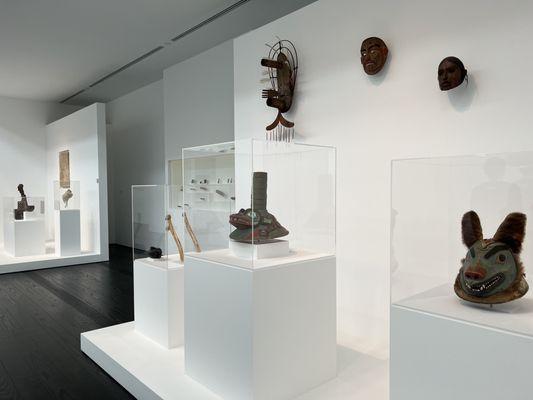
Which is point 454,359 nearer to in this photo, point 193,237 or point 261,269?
point 261,269

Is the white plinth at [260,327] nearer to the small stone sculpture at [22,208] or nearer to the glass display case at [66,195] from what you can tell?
the glass display case at [66,195]

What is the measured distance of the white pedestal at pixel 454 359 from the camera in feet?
4.42

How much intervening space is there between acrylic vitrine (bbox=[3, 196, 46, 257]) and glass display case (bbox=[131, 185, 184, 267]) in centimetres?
484

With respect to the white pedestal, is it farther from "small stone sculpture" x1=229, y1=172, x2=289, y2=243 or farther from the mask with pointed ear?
"small stone sculpture" x1=229, y1=172, x2=289, y2=243

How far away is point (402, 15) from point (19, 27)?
14.9ft

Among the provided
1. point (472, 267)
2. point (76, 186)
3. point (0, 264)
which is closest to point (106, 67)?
point (76, 186)

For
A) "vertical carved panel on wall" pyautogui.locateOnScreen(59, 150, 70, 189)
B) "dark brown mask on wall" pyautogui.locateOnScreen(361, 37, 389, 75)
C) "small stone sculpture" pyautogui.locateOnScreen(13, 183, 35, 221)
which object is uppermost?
"dark brown mask on wall" pyautogui.locateOnScreen(361, 37, 389, 75)

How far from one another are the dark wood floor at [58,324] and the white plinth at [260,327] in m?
0.69

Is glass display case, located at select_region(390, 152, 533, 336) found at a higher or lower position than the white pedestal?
higher

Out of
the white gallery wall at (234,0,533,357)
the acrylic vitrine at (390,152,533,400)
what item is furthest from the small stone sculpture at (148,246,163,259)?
the acrylic vitrine at (390,152,533,400)

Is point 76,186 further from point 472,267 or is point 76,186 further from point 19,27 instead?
point 472,267

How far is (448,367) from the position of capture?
1.50m

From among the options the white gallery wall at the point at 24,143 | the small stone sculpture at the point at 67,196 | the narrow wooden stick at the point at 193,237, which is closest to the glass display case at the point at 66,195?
the small stone sculpture at the point at 67,196

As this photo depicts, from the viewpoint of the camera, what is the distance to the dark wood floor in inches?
106
